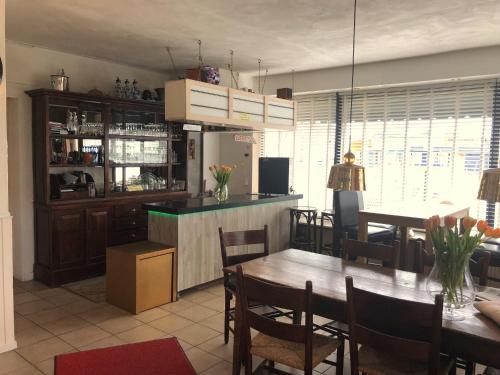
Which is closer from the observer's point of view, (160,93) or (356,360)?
(356,360)

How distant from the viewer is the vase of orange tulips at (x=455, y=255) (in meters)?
2.12

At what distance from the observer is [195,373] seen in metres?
2.91

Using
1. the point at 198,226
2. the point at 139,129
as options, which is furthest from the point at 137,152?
the point at 198,226

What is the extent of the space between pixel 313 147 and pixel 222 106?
271cm

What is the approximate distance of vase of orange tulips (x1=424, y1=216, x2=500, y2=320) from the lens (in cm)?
212

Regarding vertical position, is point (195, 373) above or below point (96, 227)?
below

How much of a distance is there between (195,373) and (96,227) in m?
2.73

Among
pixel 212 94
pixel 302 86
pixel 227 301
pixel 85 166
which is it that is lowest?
pixel 227 301

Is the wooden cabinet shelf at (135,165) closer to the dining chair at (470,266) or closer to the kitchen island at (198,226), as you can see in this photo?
the kitchen island at (198,226)

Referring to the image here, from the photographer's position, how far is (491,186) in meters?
2.22

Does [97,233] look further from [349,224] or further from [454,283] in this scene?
[454,283]

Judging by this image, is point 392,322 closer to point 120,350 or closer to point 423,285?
point 423,285

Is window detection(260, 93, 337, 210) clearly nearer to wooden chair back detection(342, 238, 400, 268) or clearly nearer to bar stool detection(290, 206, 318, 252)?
bar stool detection(290, 206, 318, 252)

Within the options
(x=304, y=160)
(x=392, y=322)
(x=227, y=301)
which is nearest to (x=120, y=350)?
(x=227, y=301)
